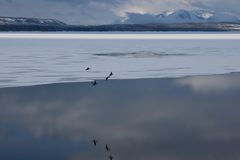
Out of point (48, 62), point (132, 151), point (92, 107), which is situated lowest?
point (48, 62)

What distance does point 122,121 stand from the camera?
759 cm

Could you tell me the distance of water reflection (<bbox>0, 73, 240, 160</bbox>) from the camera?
5.84 meters

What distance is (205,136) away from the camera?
6.58 m

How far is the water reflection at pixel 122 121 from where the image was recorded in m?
5.84

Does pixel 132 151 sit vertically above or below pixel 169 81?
above

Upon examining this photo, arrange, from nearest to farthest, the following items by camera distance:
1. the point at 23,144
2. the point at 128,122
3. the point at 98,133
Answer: the point at 23,144 → the point at 98,133 → the point at 128,122

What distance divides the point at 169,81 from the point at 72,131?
6.23 metres

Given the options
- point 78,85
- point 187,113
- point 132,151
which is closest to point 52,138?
point 132,151

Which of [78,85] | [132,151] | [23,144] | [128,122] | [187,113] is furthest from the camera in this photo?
[78,85]

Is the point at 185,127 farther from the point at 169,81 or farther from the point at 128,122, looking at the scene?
the point at 169,81

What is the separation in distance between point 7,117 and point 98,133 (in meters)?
1.94

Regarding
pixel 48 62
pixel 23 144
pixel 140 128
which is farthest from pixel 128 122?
pixel 48 62

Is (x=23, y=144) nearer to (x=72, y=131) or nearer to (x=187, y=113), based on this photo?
(x=72, y=131)

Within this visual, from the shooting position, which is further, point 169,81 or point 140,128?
point 169,81
